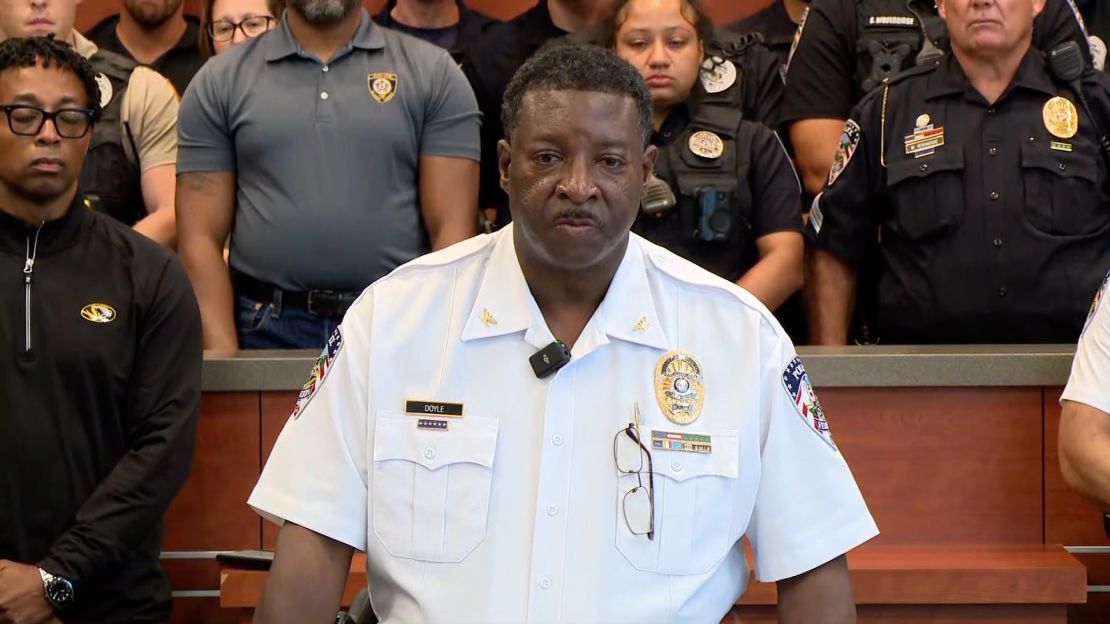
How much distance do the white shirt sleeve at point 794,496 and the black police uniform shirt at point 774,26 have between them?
9.17 feet

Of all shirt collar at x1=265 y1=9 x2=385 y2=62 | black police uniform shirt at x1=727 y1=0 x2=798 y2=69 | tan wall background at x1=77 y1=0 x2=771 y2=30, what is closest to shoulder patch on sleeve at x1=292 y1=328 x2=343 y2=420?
shirt collar at x1=265 y1=9 x2=385 y2=62

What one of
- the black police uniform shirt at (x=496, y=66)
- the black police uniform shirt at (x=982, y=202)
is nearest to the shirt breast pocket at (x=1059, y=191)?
the black police uniform shirt at (x=982, y=202)

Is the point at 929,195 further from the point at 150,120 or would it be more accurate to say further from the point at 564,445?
the point at 150,120

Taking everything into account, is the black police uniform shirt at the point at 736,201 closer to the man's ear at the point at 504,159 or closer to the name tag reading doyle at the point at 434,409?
the man's ear at the point at 504,159

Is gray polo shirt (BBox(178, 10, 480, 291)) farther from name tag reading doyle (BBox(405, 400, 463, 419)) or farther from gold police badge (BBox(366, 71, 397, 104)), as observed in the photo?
name tag reading doyle (BBox(405, 400, 463, 419))

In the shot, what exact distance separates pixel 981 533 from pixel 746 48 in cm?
183

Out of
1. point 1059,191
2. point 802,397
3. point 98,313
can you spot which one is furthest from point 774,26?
point 802,397

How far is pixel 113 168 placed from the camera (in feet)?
14.2

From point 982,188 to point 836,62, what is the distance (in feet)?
2.39

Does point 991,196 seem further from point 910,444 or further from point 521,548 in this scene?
point 521,548

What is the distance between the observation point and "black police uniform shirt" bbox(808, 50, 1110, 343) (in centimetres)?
400

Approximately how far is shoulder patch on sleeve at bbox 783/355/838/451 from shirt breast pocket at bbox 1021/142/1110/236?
196 cm

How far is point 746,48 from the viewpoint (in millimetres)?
4574

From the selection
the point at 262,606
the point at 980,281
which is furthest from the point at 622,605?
the point at 980,281
